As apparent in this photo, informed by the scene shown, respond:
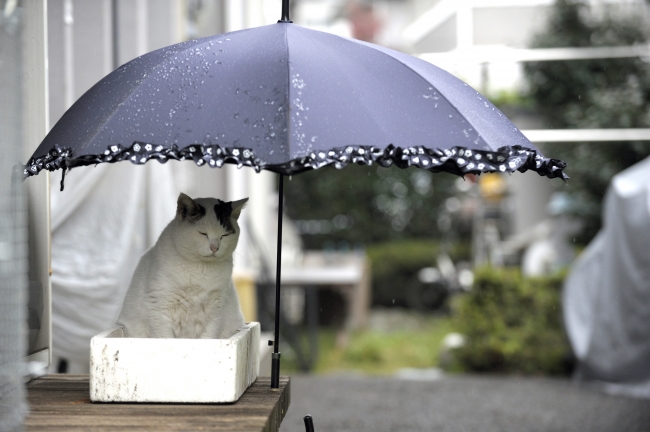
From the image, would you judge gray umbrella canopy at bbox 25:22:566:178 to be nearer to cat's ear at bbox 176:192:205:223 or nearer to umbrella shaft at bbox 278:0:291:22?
umbrella shaft at bbox 278:0:291:22

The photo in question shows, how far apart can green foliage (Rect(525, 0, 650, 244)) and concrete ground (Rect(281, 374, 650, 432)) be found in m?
2.27

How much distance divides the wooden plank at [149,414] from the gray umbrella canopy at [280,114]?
589 millimetres

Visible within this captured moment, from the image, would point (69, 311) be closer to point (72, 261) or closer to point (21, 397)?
point (72, 261)

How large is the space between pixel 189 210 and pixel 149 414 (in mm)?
580

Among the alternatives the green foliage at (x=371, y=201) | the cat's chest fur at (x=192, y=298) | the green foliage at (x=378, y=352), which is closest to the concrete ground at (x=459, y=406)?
the green foliage at (x=378, y=352)

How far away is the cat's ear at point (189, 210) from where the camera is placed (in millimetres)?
2117

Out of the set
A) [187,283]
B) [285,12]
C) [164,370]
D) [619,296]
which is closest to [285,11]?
[285,12]

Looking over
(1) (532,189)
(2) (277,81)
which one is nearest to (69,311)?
(2) (277,81)

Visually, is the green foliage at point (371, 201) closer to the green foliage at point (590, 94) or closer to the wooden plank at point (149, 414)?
the green foliage at point (590, 94)

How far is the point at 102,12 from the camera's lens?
4.10 m

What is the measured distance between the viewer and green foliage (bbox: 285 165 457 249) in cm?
1271

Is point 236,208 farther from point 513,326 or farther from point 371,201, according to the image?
point 371,201

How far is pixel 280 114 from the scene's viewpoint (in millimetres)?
1764

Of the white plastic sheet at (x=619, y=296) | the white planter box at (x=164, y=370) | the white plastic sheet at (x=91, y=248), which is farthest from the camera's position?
the white plastic sheet at (x=619, y=296)
